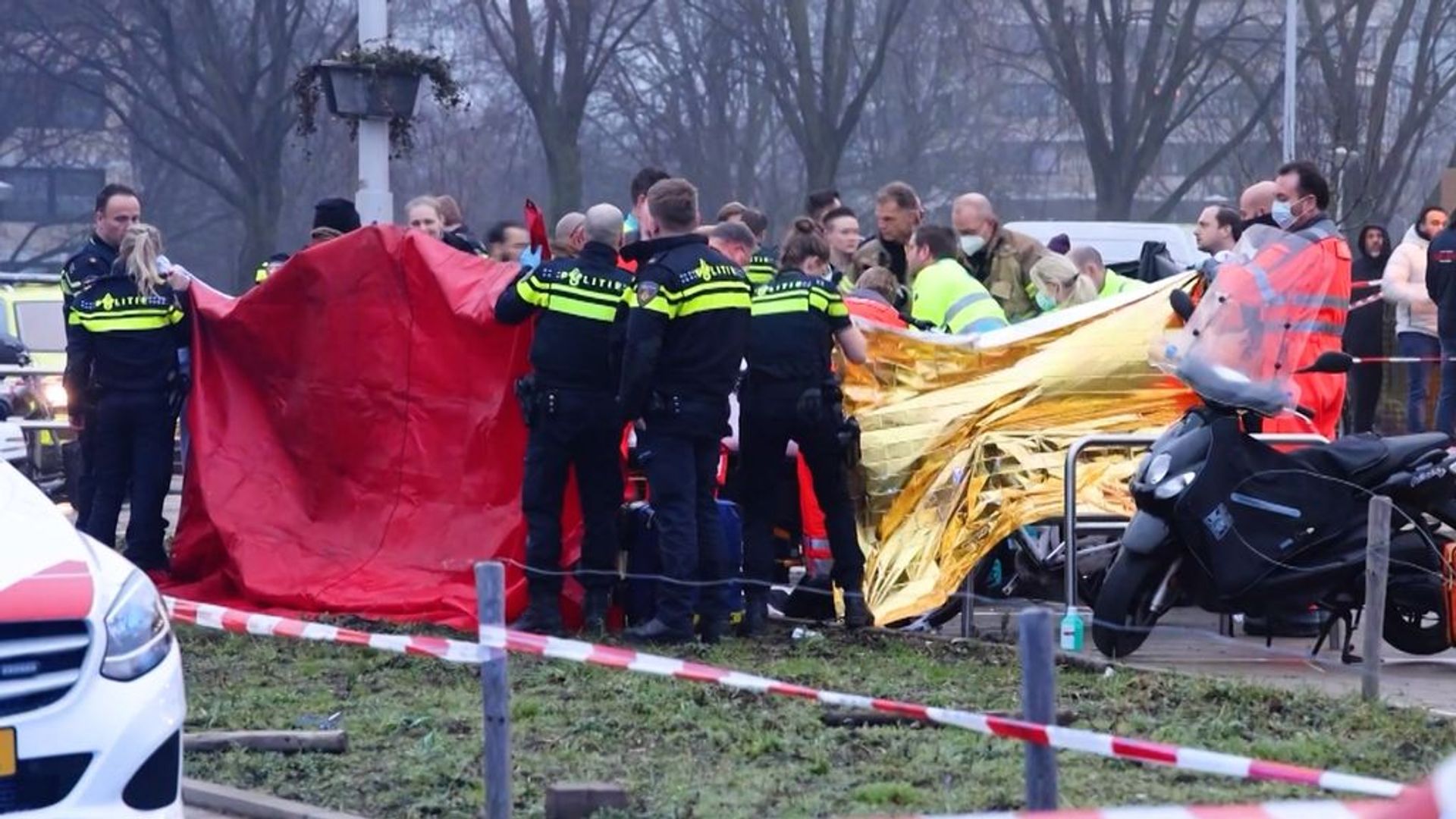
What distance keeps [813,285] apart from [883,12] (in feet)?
97.3

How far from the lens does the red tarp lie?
11.0m

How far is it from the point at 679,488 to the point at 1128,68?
105 feet

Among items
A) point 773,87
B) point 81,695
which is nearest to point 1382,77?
point 773,87

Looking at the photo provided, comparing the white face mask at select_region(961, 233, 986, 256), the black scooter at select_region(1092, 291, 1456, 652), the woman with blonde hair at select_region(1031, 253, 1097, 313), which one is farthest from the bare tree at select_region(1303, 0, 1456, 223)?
the black scooter at select_region(1092, 291, 1456, 652)

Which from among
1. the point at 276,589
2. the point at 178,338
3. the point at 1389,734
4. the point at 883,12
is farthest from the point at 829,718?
the point at 883,12

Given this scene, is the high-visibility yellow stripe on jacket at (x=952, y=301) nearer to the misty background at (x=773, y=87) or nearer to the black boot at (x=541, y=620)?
the black boot at (x=541, y=620)

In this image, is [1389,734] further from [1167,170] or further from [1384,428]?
[1167,170]

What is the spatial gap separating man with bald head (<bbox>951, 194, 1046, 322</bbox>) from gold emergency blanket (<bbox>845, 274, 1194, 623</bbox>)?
135cm

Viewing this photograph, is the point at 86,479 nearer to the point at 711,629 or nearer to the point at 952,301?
the point at 711,629

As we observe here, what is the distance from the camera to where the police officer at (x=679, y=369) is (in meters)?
9.82

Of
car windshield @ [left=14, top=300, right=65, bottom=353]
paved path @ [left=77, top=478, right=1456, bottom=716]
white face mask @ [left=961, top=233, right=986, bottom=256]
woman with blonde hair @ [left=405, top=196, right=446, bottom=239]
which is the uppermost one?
woman with blonde hair @ [left=405, top=196, right=446, bottom=239]

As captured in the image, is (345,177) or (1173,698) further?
(345,177)

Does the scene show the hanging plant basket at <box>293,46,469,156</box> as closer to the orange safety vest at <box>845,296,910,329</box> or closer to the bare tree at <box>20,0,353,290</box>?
the orange safety vest at <box>845,296,910,329</box>

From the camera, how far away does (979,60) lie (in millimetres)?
42281
